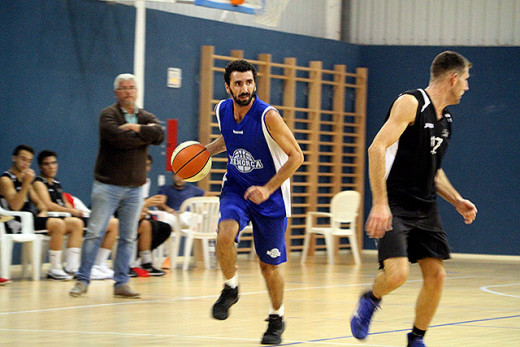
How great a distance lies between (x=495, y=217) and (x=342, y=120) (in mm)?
2658

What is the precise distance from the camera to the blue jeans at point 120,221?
705 cm

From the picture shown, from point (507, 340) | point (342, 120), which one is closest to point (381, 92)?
point (342, 120)

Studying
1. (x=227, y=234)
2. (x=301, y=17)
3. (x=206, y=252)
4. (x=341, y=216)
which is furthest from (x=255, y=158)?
(x=301, y=17)

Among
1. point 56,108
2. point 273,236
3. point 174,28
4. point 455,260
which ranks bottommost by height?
point 455,260

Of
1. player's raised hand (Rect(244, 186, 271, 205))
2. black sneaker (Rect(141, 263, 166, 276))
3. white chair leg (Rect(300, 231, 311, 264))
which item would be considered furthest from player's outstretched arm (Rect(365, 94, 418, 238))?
white chair leg (Rect(300, 231, 311, 264))

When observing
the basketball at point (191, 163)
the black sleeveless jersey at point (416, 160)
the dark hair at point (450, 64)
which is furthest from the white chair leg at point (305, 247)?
the dark hair at point (450, 64)

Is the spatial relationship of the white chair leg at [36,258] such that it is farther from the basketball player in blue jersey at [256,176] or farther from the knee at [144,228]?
the basketball player in blue jersey at [256,176]

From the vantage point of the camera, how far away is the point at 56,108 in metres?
10.1

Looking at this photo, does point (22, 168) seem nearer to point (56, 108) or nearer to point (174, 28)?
point (56, 108)

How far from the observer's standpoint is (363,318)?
4414 millimetres

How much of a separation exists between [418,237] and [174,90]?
7.57 metres

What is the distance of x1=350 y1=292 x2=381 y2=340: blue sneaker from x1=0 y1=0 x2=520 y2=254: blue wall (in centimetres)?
596

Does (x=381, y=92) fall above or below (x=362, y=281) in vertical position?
above

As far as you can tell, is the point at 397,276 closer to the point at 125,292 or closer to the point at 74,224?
the point at 125,292
